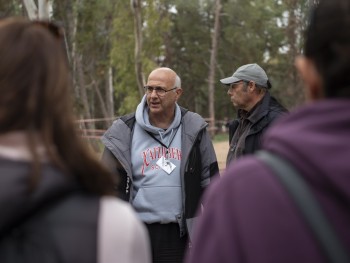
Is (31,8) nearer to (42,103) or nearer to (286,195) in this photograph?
(42,103)

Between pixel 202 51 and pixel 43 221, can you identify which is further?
pixel 202 51

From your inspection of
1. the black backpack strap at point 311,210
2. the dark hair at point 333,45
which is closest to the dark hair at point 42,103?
the black backpack strap at point 311,210

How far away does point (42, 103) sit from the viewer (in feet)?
5.83

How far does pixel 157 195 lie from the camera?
479 cm

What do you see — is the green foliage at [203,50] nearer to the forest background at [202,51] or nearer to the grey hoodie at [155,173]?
the forest background at [202,51]

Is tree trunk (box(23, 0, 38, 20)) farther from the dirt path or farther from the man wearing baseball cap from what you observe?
the man wearing baseball cap

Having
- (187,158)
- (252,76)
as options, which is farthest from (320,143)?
(252,76)

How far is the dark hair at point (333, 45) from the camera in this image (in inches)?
63.7

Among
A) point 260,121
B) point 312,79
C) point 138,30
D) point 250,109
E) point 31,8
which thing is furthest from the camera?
point 138,30

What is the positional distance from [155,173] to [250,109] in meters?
1.07

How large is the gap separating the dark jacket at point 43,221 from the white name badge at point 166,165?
10.2 feet

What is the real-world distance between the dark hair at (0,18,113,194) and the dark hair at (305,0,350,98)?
0.59 m

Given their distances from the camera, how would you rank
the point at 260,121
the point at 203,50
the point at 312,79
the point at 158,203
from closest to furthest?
the point at 312,79 → the point at 158,203 → the point at 260,121 → the point at 203,50

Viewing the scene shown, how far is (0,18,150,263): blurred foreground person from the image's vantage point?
1.70 metres
